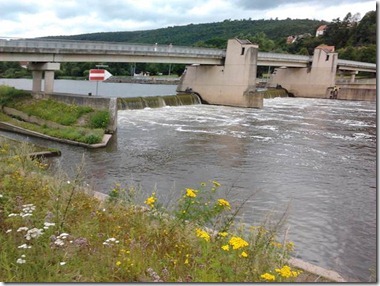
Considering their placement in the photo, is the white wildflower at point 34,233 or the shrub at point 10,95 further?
the shrub at point 10,95

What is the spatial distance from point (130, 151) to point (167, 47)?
2092 centimetres

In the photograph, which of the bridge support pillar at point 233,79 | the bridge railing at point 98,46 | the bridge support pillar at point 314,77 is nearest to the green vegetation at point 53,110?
the bridge railing at point 98,46

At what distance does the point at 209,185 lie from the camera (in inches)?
529

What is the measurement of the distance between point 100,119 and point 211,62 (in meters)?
23.0

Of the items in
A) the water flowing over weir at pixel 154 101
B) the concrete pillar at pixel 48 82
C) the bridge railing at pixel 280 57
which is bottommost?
the water flowing over weir at pixel 154 101

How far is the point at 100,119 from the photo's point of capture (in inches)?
883

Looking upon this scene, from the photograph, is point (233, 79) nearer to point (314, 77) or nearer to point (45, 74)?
point (45, 74)

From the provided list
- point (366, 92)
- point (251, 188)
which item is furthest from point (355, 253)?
point (366, 92)

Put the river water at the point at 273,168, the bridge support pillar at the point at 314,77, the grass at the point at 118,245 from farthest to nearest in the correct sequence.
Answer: the bridge support pillar at the point at 314,77 → the river water at the point at 273,168 → the grass at the point at 118,245

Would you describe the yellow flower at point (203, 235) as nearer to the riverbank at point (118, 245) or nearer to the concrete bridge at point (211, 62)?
the riverbank at point (118, 245)

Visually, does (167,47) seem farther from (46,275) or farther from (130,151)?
(46,275)

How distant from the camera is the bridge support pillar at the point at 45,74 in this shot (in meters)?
27.0

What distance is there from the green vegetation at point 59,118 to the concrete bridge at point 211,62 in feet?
5.62

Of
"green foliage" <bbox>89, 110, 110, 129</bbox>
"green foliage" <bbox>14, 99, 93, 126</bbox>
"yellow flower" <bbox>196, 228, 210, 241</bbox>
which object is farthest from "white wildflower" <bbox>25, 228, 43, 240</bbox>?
"green foliage" <bbox>14, 99, 93, 126</bbox>
